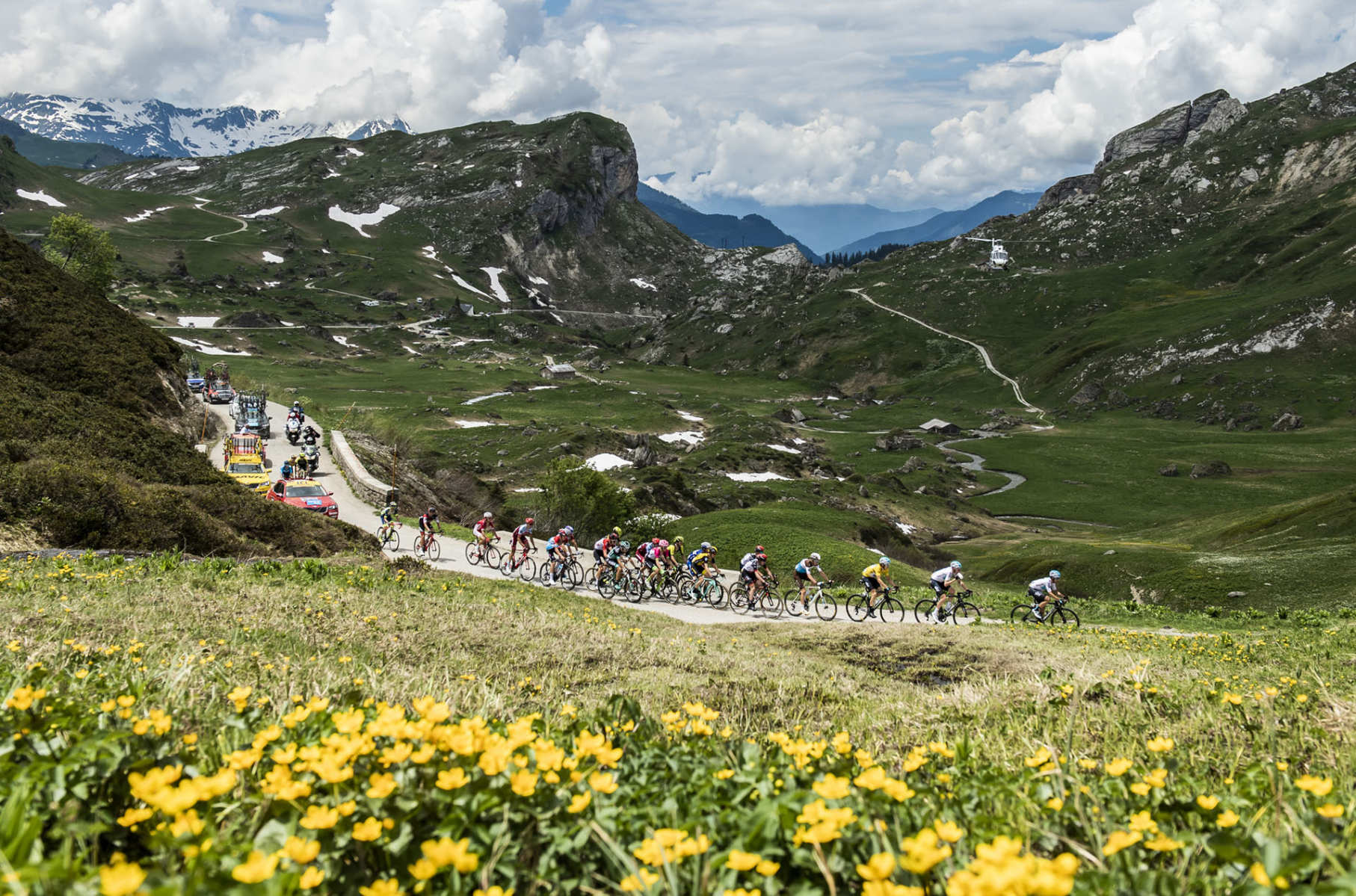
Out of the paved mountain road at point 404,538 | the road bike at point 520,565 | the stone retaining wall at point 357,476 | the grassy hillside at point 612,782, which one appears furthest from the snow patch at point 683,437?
the grassy hillside at point 612,782

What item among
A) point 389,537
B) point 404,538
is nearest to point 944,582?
point 389,537

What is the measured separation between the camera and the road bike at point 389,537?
119 ft

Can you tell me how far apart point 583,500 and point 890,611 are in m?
22.9

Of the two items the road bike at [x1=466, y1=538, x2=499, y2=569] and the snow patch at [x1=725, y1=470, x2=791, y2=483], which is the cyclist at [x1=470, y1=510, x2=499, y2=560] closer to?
the road bike at [x1=466, y1=538, x2=499, y2=569]

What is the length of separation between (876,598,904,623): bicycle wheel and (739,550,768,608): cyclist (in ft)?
16.9

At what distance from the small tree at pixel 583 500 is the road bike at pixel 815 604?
1777cm

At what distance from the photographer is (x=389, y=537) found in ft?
120

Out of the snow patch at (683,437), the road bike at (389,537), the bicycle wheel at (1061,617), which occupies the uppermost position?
the snow patch at (683,437)

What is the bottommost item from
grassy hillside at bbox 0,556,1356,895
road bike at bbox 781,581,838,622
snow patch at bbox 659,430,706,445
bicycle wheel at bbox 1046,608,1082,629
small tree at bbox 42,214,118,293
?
road bike at bbox 781,581,838,622

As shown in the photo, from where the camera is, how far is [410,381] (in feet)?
495

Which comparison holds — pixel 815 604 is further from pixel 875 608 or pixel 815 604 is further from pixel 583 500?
pixel 583 500

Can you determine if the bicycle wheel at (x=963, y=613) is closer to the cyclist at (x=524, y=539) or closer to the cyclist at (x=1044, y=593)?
the cyclist at (x=1044, y=593)

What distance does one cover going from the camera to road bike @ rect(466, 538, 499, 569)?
35.4m

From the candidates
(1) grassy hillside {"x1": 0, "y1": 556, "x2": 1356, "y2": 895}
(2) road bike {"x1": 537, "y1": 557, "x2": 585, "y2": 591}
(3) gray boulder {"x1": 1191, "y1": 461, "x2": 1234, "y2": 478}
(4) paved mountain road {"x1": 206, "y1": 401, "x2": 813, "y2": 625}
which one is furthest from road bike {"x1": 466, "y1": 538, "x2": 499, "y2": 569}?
(3) gray boulder {"x1": 1191, "y1": 461, "x2": 1234, "y2": 478}
